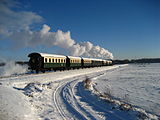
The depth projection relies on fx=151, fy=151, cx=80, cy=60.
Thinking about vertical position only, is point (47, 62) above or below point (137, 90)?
above

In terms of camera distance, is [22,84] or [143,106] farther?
[22,84]

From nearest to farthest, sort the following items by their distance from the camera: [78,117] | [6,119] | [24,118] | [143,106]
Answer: [6,119]
[24,118]
[78,117]
[143,106]

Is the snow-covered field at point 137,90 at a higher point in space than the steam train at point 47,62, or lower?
lower

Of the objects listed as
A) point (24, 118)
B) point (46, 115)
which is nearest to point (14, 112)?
point (24, 118)

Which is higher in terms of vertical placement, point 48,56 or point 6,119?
point 48,56

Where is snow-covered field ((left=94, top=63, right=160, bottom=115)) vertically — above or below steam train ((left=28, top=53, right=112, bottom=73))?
below

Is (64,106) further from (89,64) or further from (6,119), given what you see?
(89,64)

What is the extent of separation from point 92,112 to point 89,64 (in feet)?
134

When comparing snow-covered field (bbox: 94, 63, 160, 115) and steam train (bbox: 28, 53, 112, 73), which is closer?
snow-covered field (bbox: 94, 63, 160, 115)

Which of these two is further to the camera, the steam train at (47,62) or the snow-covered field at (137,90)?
the steam train at (47,62)

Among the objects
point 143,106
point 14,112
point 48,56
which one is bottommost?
point 143,106

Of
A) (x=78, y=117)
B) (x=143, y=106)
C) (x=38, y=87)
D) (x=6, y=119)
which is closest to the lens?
(x=6, y=119)

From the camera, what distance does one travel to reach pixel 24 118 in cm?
651

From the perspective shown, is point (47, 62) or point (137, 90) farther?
point (47, 62)
